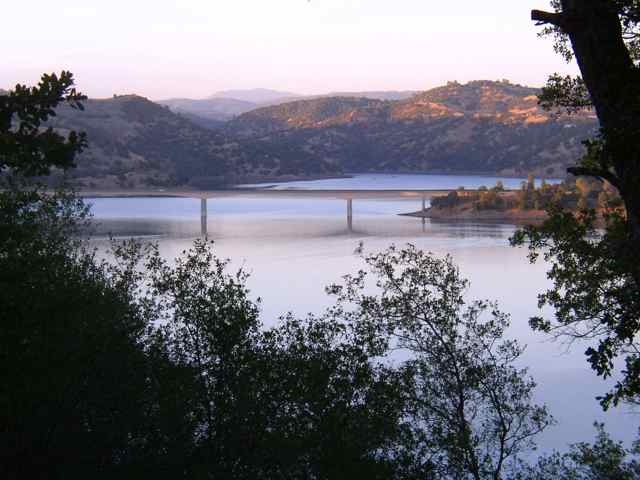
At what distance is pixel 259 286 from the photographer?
29750 millimetres

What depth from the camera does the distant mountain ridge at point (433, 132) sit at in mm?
105688

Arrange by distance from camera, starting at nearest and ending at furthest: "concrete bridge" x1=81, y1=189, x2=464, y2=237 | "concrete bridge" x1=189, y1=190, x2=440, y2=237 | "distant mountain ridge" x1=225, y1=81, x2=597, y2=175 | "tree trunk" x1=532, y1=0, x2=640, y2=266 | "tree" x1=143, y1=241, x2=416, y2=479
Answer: "tree trunk" x1=532, y1=0, x2=640, y2=266 < "tree" x1=143, y1=241, x2=416, y2=479 < "concrete bridge" x1=189, y1=190, x2=440, y2=237 < "concrete bridge" x1=81, y1=189, x2=464, y2=237 < "distant mountain ridge" x1=225, y1=81, x2=597, y2=175

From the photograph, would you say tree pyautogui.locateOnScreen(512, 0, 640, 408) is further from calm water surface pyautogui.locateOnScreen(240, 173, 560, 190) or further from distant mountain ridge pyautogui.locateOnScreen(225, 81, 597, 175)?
distant mountain ridge pyautogui.locateOnScreen(225, 81, 597, 175)

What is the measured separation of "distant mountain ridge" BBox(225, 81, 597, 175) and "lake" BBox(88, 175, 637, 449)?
33088mm

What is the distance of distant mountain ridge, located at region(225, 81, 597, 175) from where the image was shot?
106 metres

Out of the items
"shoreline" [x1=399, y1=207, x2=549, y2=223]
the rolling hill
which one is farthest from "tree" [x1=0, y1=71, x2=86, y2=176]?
the rolling hill

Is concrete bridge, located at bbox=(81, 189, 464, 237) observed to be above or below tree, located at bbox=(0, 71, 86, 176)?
below

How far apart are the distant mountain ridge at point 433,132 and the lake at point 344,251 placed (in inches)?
1303

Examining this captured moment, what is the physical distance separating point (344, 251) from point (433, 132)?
90222 mm

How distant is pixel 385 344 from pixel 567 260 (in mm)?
2404

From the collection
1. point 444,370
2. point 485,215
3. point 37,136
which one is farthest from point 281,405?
point 485,215

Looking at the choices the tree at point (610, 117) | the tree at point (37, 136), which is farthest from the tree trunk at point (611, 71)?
the tree at point (37, 136)

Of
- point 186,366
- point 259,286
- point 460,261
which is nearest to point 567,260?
point 186,366

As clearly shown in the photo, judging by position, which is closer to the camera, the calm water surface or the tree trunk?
the tree trunk
